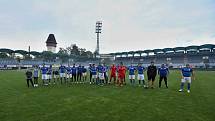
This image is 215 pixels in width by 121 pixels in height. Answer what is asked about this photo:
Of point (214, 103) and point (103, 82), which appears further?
point (103, 82)

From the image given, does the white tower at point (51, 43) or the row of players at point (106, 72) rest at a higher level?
the white tower at point (51, 43)

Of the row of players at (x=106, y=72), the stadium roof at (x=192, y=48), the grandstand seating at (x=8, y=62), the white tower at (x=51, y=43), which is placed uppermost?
the white tower at (x=51, y=43)

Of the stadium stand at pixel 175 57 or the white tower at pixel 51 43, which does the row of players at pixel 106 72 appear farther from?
the white tower at pixel 51 43

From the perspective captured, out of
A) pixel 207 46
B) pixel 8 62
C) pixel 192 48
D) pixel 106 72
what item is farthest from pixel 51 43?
pixel 106 72

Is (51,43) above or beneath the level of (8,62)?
above

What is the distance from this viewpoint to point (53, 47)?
102375 mm

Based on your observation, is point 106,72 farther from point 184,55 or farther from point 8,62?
point 184,55

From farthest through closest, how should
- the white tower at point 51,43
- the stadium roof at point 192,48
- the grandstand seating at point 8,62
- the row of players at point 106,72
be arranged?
the white tower at point 51,43 → the stadium roof at point 192,48 → the grandstand seating at point 8,62 → the row of players at point 106,72

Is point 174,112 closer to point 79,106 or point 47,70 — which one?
point 79,106

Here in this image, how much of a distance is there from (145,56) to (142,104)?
75.7 metres

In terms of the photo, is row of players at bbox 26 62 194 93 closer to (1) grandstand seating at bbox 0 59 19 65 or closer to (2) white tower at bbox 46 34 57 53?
(1) grandstand seating at bbox 0 59 19 65

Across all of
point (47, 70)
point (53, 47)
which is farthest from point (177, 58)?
point (47, 70)

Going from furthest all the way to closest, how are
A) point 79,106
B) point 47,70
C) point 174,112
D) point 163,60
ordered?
point 163,60 → point 47,70 → point 79,106 → point 174,112

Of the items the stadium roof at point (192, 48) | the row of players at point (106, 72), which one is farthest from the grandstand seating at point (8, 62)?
the stadium roof at point (192, 48)
